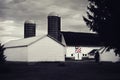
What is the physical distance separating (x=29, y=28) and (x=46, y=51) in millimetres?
39341

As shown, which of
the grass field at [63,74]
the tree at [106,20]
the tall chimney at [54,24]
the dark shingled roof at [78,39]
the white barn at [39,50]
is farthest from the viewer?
the tall chimney at [54,24]

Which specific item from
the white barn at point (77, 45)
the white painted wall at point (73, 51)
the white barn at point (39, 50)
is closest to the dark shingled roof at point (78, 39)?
the white barn at point (77, 45)

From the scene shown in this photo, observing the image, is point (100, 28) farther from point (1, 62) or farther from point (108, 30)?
point (1, 62)

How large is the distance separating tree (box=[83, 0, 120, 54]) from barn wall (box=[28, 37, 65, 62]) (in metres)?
24.6

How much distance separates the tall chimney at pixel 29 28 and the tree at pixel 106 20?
6380cm

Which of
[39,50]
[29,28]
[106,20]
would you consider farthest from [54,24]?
[106,20]

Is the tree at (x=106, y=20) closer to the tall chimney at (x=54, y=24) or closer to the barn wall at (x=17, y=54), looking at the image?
the barn wall at (x=17, y=54)

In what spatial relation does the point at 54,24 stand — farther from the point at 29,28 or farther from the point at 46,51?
the point at 46,51

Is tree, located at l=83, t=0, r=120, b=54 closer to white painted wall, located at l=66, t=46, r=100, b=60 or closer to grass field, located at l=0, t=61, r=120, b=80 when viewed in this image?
grass field, located at l=0, t=61, r=120, b=80

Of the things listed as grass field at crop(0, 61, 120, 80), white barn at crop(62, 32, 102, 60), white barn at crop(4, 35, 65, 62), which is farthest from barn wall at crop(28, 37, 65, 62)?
grass field at crop(0, 61, 120, 80)

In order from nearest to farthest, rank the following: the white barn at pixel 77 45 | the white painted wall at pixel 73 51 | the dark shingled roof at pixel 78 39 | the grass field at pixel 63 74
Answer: the grass field at pixel 63 74 < the white painted wall at pixel 73 51 < the white barn at pixel 77 45 < the dark shingled roof at pixel 78 39

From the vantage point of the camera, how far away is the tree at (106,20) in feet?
79.2

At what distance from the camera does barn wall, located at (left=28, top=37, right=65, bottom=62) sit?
51.4 m

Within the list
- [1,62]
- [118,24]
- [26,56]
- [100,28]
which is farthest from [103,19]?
[26,56]
